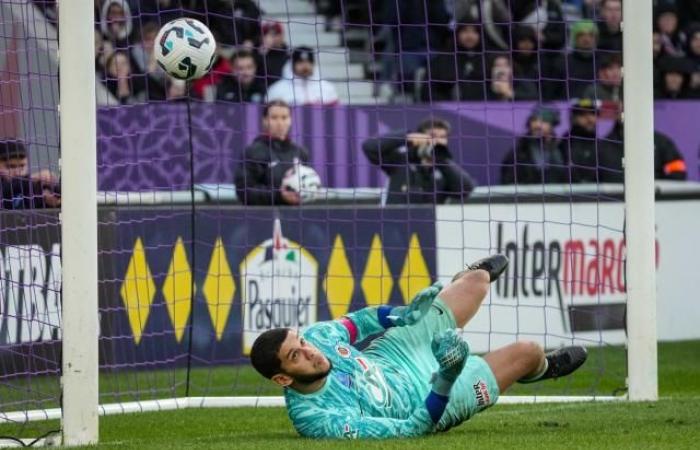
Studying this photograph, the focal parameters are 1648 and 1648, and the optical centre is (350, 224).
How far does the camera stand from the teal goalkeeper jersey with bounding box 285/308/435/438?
799 centimetres

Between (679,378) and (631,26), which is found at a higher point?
(631,26)

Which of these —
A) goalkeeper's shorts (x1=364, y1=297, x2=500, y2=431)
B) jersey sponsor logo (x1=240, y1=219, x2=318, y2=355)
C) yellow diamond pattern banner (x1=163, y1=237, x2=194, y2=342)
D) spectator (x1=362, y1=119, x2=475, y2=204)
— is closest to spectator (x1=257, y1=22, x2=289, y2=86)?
spectator (x1=362, y1=119, x2=475, y2=204)

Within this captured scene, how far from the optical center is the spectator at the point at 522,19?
19.0 metres

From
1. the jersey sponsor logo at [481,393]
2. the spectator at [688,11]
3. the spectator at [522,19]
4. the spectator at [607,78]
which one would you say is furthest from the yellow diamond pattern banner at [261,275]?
the spectator at [688,11]

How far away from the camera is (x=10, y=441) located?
28.9 feet

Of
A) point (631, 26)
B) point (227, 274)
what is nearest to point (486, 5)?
point (227, 274)

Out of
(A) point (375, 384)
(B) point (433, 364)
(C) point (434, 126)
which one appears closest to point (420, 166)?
(C) point (434, 126)

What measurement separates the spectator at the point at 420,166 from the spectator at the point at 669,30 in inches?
256

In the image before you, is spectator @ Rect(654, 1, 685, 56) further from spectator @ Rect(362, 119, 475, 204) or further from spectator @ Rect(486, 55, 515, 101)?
spectator @ Rect(362, 119, 475, 204)

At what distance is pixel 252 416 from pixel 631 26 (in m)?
3.44

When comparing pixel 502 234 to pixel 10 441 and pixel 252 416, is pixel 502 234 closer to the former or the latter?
pixel 252 416

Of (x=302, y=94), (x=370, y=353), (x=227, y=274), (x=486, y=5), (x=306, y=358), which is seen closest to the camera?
(x=306, y=358)

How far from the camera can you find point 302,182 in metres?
13.8

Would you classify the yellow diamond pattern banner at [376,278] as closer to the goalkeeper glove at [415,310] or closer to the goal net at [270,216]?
the goal net at [270,216]
